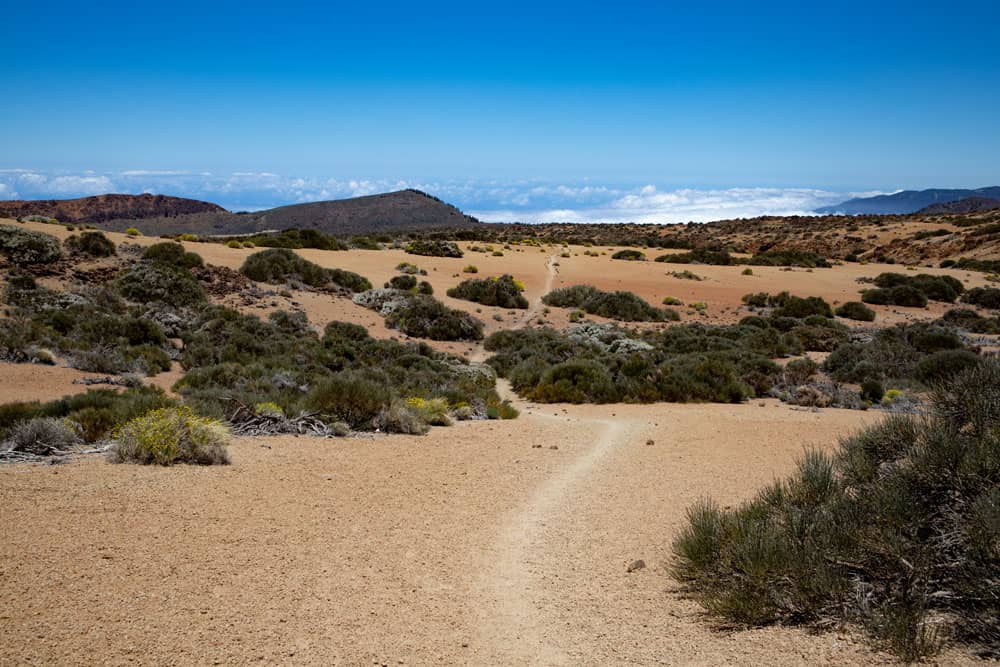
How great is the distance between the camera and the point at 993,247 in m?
51.7

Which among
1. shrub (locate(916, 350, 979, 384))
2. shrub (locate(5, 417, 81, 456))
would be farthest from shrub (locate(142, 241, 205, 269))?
shrub (locate(916, 350, 979, 384))

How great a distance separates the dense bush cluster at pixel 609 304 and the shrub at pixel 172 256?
1590 centimetres

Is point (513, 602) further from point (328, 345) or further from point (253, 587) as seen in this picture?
point (328, 345)

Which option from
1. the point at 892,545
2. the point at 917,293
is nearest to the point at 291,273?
the point at 892,545

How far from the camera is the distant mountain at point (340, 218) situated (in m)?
91.0

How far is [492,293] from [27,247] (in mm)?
18064

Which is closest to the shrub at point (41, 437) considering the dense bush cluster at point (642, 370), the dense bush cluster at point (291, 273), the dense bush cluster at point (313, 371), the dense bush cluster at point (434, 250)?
the dense bush cluster at point (313, 371)

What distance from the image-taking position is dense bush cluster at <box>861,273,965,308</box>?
108ft

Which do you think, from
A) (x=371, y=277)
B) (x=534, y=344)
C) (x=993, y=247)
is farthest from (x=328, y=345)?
(x=993, y=247)

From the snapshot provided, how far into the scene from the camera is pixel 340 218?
343 ft

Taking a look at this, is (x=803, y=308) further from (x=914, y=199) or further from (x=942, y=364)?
(x=914, y=199)

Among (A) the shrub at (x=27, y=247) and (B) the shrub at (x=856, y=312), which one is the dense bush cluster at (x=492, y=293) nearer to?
(B) the shrub at (x=856, y=312)

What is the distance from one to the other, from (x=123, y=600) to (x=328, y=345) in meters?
15.5

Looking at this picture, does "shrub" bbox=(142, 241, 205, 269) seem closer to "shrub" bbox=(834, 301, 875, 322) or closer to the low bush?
"shrub" bbox=(834, 301, 875, 322)
